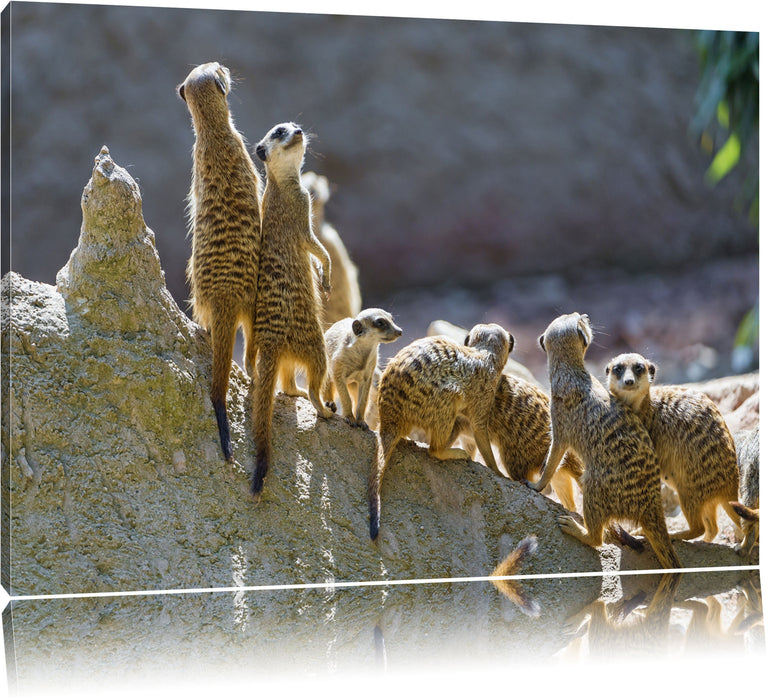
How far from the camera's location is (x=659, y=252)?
740 centimetres

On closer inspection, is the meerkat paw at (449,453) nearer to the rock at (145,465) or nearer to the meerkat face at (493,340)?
the rock at (145,465)

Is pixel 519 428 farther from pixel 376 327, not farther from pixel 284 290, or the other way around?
pixel 284 290

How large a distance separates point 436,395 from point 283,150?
99 cm

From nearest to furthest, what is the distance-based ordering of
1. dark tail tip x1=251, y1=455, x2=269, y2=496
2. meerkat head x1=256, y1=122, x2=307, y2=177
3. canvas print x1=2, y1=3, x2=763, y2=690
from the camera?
canvas print x1=2, y1=3, x2=763, y2=690, dark tail tip x1=251, y1=455, x2=269, y2=496, meerkat head x1=256, y1=122, x2=307, y2=177

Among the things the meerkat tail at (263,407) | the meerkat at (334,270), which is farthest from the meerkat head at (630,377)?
the meerkat at (334,270)

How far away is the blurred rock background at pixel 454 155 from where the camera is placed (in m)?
5.59

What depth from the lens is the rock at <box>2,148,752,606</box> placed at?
311 cm

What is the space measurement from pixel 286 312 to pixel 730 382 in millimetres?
2570

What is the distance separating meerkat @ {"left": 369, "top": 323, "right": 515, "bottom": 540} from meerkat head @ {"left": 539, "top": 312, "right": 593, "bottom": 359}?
200 millimetres

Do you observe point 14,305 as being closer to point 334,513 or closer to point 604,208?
point 334,513

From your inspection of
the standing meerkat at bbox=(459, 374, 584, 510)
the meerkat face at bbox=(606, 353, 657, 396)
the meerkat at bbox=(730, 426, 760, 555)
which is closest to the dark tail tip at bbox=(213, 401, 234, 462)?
the standing meerkat at bbox=(459, 374, 584, 510)

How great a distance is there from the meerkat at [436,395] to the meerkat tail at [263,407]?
39cm

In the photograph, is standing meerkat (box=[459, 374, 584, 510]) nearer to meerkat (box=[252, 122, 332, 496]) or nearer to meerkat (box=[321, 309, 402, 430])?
meerkat (box=[321, 309, 402, 430])

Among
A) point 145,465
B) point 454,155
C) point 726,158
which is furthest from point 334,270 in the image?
point 454,155
